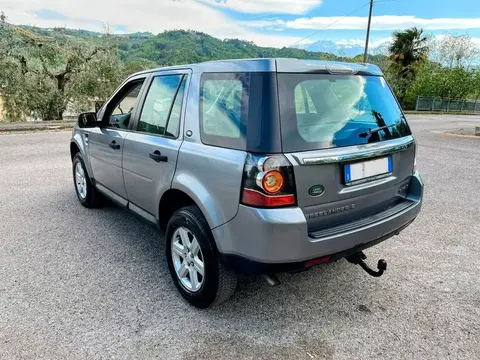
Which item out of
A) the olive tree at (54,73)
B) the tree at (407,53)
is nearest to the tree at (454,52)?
the tree at (407,53)

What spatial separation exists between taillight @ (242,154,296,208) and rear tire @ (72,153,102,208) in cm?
302

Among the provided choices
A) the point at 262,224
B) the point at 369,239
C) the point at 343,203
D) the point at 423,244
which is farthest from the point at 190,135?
the point at 423,244

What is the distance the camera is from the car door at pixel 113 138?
360 centimetres

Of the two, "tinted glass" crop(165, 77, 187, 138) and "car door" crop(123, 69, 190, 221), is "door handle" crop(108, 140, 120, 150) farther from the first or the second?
"tinted glass" crop(165, 77, 187, 138)

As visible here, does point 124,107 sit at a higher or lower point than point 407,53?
lower

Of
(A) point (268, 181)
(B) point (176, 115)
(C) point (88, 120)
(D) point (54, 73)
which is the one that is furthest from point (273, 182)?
(D) point (54, 73)

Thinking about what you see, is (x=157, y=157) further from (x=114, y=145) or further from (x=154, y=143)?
(x=114, y=145)

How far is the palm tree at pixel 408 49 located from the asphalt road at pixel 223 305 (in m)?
42.4

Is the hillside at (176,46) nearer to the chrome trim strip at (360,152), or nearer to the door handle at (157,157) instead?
the door handle at (157,157)

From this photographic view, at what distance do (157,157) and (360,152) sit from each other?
1.53 metres

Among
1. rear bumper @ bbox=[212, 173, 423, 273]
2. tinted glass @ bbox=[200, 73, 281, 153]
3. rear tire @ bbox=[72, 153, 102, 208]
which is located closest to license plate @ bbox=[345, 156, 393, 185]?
rear bumper @ bbox=[212, 173, 423, 273]

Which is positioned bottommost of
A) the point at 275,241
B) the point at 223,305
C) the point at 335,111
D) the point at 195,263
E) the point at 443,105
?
the point at 223,305

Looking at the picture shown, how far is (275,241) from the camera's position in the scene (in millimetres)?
2113

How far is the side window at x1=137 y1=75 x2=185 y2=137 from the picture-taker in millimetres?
2877
